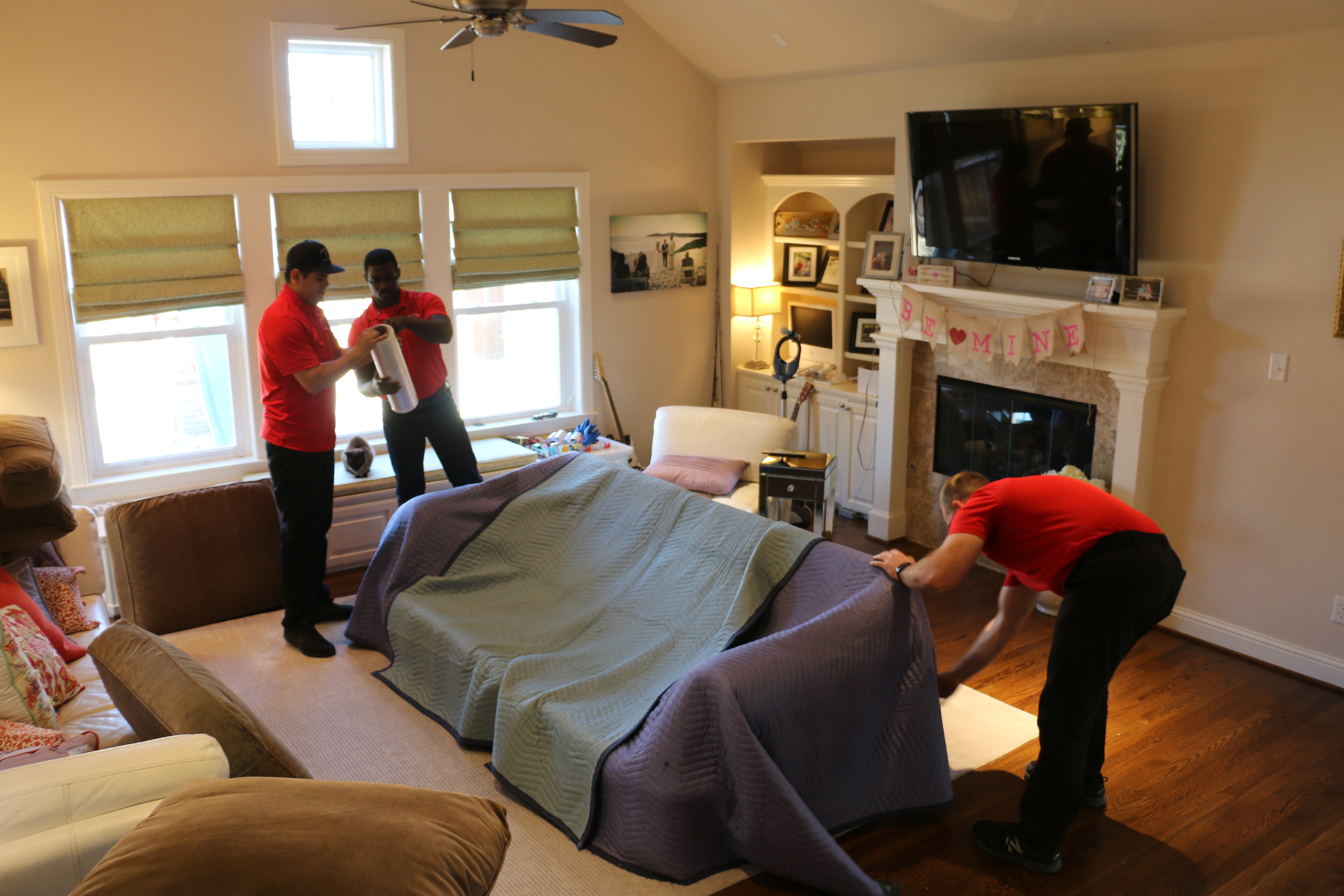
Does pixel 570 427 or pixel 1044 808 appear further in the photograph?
pixel 570 427

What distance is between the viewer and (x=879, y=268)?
564 centimetres

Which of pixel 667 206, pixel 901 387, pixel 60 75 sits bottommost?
pixel 901 387

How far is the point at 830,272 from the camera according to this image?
657 cm

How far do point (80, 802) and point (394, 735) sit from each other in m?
1.70

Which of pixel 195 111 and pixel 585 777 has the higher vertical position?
pixel 195 111

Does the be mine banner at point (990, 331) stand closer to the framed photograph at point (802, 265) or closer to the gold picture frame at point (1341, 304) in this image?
the gold picture frame at point (1341, 304)

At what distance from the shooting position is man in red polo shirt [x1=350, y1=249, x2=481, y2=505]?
433 centimetres

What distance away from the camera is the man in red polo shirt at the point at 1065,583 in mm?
2766

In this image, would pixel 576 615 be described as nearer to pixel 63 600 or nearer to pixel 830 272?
pixel 63 600

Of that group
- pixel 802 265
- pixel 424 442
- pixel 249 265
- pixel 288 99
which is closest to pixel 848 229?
pixel 802 265

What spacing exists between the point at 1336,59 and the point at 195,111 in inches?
191

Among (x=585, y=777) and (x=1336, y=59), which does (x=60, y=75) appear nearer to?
(x=585, y=777)

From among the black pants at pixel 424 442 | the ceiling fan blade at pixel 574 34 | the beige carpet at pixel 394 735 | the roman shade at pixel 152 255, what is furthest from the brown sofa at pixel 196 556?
the ceiling fan blade at pixel 574 34

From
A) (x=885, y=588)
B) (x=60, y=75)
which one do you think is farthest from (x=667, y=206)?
(x=885, y=588)
